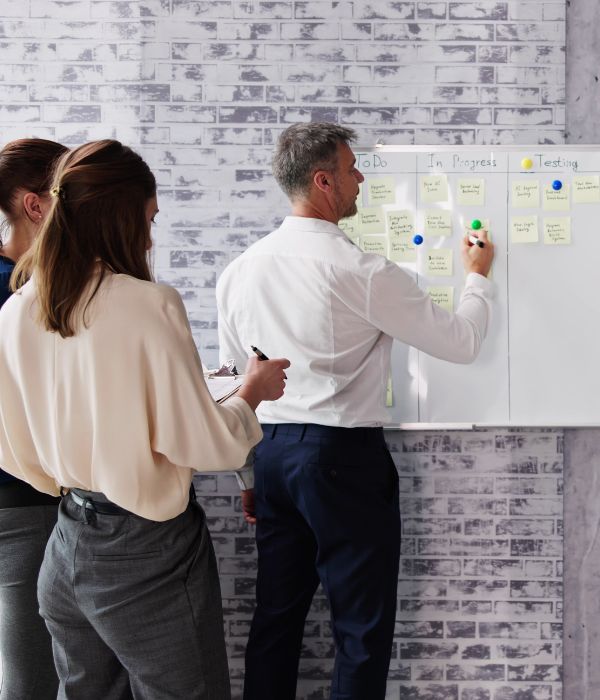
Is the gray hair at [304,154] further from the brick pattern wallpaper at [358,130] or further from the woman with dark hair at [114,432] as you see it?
the woman with dark hair at [114,432]

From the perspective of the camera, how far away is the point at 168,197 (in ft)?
7.67

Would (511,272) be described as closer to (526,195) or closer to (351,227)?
(526,195)

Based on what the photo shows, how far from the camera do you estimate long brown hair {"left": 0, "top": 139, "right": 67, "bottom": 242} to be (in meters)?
1.58

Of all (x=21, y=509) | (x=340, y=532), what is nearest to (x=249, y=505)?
(x=340, y=532)

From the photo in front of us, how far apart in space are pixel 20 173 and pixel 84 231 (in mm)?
437

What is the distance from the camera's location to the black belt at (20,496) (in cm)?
157

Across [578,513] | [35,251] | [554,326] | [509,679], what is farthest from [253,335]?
[509,679]

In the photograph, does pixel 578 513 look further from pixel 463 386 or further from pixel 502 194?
pixel 502 194

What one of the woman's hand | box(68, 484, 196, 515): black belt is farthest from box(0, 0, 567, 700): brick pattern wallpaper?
box(68, 484, 196, 515): black belt

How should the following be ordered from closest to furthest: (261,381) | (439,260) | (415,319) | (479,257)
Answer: (261,381), (415,319), (479,257), (439,260)

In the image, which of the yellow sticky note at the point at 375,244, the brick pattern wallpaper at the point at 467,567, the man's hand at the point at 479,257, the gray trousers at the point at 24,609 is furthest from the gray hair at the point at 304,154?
the gray trousers at the point at 24,609

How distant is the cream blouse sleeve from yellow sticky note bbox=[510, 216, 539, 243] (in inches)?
53.0

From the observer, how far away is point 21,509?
1.58m

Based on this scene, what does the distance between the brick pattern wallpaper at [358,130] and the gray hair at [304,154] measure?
14.7 inches
